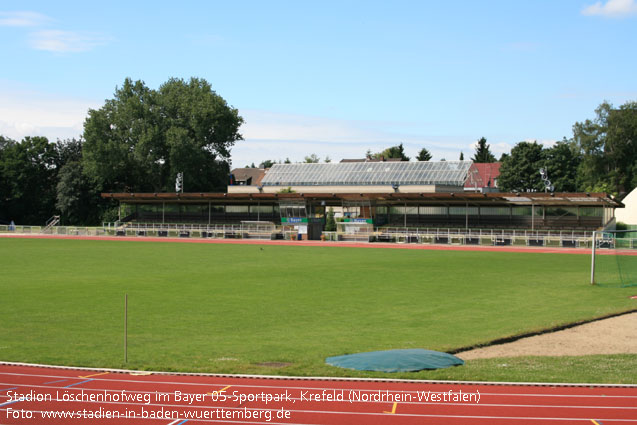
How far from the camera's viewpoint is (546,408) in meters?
8.90

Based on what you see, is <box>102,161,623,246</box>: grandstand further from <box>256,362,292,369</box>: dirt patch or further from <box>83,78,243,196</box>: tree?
<box>256,362,292,369</box>: dirt patch

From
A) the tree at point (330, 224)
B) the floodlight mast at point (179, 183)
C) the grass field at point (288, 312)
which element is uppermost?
the floodlight mast at point (179, 183)

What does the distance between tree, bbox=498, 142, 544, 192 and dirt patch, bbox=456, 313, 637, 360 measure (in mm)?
76456

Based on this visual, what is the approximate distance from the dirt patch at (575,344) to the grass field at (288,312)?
67cm

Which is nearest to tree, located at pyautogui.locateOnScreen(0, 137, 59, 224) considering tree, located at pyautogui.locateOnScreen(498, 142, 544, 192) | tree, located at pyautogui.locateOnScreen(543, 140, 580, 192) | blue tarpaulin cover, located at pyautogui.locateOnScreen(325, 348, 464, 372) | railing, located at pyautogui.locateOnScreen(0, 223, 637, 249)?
railing, located at pyautogui.locateOnScreen(0, 223, 637, 249)

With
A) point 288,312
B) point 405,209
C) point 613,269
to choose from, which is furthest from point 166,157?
point 288,312

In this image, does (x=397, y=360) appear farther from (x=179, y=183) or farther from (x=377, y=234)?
(x=179, y=183)

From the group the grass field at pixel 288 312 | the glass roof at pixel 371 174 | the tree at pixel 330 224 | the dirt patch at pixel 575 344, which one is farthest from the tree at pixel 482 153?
the dirt patch at pixel 575 344

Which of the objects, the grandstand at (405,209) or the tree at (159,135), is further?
the tree at (159,135)

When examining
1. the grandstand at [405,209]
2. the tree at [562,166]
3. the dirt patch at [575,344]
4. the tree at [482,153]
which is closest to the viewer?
the dirt patch at [575,344]

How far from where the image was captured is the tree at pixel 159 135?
289ft

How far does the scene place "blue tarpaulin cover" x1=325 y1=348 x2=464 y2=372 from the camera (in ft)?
37.1

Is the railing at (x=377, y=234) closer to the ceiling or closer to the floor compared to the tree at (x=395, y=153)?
closer to the floor

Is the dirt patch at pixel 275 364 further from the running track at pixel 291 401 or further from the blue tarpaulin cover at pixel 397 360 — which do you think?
the running track at pixel 291 401
